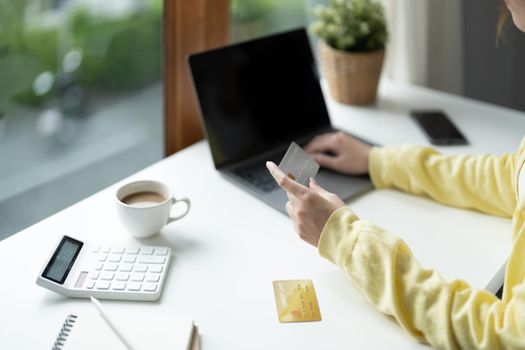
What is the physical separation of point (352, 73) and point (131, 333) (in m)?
0.91

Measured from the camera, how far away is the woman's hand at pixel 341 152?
3.78 ft

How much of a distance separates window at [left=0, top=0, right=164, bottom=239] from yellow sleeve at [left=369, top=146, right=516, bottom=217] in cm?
60

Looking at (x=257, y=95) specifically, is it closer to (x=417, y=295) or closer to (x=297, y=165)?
(x=297, y=165)

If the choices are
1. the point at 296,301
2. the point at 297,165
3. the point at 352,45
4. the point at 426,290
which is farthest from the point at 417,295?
the point at 352,45

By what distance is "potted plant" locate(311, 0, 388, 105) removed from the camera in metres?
1.42

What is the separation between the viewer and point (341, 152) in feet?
3.87

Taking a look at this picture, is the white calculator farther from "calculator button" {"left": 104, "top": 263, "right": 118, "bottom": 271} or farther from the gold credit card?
the gold credit card

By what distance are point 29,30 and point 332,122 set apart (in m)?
0.69

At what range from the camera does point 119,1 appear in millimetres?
1341

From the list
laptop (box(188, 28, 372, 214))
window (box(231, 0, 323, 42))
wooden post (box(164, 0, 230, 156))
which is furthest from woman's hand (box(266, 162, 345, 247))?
window (box(231, 0, 323, 42))

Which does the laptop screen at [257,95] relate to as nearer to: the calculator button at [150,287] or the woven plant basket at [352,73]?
the woven plant basket at [352,73]

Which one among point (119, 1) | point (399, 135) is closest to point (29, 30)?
point (119, 1)

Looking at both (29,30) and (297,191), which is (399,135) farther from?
(29,30)

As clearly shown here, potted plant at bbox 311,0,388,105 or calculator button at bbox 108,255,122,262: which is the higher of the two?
potted plant at bbox 311,0,388,105
